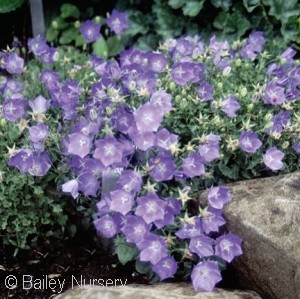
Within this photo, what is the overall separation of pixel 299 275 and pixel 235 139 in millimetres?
558

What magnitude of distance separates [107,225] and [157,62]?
2.57 ft

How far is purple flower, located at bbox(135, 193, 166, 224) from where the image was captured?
7.70 ft

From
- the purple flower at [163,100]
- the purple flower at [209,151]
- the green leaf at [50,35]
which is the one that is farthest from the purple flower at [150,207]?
the green leaf at [50,35]

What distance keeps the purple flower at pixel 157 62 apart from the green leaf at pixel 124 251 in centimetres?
77

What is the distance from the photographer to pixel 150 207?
236cm

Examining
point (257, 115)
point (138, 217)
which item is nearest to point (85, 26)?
point (257, 115)

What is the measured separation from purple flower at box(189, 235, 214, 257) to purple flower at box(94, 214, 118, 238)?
11.7 inches

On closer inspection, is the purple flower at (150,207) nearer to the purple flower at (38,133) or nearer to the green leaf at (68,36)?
the purple flower at (38,133)

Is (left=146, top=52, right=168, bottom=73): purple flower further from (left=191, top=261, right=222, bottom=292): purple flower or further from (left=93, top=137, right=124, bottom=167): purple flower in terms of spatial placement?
(left=191, top=261, right=222, bottom=292): purple flower

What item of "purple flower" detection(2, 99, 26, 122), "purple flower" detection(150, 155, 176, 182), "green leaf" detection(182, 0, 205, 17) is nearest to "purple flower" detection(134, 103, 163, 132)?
"purple flower" detection(150, 155, 176, 182)

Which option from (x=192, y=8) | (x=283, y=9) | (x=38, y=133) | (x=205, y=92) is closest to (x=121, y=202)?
(x=38, y=133)

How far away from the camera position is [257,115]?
2748mm

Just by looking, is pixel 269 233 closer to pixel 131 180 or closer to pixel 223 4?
pixel 131 180

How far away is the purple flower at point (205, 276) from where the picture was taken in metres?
2.34
